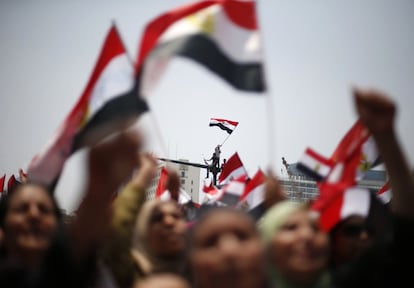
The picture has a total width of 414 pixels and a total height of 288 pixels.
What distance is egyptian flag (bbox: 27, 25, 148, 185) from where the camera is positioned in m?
2.74

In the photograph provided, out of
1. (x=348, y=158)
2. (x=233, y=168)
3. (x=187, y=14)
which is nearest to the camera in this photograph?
(x=348, y=158)

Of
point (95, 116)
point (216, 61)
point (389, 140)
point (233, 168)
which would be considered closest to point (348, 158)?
point (216, 61)

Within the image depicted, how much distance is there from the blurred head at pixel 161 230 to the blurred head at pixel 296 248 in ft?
2.73

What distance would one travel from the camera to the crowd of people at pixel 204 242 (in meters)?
1.74

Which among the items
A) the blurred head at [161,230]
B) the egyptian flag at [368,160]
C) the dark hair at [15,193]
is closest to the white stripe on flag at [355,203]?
the egyptian flag at [368,160]

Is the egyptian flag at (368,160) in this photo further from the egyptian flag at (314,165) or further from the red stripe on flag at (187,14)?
the red stripe on flag at (187,14)

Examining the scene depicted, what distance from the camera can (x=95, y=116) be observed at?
287cm

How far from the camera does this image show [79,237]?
6.02ft

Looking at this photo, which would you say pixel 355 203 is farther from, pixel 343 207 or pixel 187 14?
pixel 187 14

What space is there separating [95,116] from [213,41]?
105 cm

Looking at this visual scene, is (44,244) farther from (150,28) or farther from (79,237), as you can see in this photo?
(150,28)

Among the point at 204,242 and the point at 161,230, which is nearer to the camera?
the point at 204,242

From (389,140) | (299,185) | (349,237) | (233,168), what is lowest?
(299,185)

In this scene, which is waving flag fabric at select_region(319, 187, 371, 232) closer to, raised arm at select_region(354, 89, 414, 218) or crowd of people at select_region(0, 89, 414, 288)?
crowd of people at select_region(0, 89, 414, 288)
